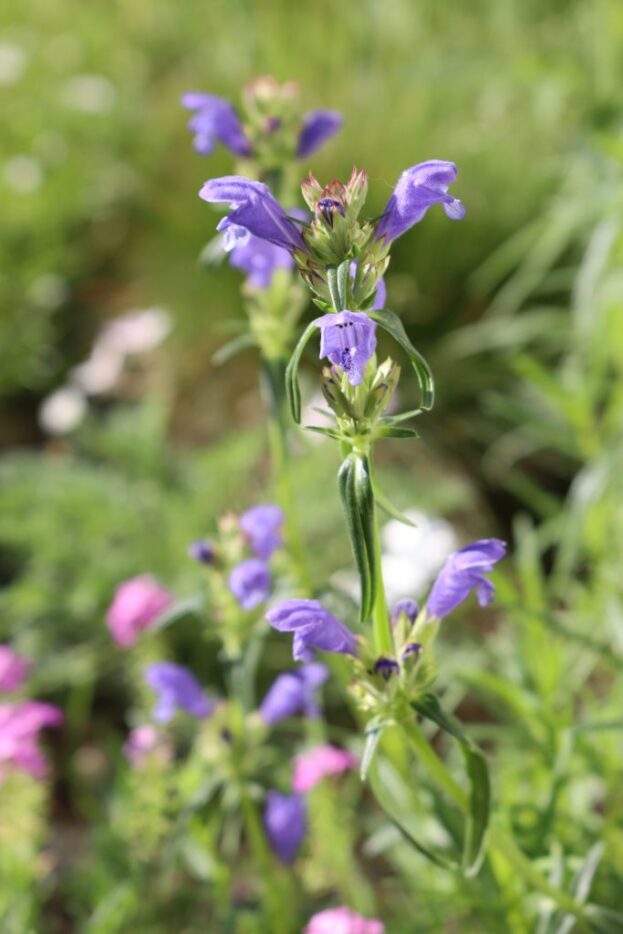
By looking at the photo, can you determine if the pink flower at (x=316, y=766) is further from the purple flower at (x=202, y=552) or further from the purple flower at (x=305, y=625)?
the purple flower at (x=305, y=625)

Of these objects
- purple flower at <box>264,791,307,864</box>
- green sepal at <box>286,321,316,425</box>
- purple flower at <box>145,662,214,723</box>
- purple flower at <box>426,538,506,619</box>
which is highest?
green sepal at <box>286,321,316,425</box>

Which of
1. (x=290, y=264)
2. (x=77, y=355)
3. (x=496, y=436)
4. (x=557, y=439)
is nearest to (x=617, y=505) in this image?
(x=557, y=439)

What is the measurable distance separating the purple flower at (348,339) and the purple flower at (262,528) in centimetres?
53

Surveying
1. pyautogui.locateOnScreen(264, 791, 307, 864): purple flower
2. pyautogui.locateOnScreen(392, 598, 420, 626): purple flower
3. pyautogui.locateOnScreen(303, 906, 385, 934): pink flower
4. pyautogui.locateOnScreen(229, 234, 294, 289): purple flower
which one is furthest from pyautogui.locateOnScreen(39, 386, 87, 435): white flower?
pyautogui.locateOnScreen(392, 598, 420, 626): purple flower

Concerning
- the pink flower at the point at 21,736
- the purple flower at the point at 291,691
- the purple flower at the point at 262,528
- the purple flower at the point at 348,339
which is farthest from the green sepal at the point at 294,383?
the pink flower at the point at 21,736

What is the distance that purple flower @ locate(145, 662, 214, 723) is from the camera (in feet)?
5.06

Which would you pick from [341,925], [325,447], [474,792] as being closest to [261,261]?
[474,792]

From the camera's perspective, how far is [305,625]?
103 cm

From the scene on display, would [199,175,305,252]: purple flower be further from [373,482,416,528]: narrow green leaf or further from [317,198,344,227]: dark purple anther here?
[373,482,416,528]: narrow green leaf

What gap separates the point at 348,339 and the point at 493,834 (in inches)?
23.6

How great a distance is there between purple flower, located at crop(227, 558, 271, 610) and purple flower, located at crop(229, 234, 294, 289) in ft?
1.22

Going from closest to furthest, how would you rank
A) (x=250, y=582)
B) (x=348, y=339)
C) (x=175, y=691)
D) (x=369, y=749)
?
(x=348, y=339) < (x=369, y=749) < (x=250, y=582) < (x=175, y=691)

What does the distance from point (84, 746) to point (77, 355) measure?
1821mm

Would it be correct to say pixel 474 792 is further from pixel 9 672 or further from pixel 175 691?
pixel 9 672
